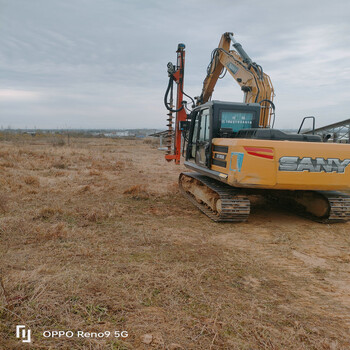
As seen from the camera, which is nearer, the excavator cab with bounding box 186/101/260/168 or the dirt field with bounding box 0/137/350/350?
the dirt field with bounding box 0/137/350/350

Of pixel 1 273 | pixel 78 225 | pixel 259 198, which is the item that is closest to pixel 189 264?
pixel 1 273

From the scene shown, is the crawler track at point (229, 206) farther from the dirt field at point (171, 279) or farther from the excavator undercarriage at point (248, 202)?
the dirt field at point (171, 279)

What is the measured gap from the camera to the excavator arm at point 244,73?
7.61 meters

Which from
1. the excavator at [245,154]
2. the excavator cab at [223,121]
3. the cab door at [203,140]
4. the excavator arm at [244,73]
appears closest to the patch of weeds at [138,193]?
the excavator at [245,154]

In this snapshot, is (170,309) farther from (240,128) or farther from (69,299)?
(240,128)

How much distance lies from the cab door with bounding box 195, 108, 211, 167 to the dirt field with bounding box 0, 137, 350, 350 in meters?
1.33

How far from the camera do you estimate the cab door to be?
22.7 feet

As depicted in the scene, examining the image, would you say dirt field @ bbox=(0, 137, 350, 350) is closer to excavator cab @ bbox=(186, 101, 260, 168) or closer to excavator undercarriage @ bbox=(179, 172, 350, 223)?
excavator undercarriage @ bbox=(179, 172, 350, 223)

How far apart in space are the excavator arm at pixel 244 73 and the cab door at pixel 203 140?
1454mm

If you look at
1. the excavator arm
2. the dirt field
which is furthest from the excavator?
the dirt field

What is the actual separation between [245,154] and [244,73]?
11.7 ft

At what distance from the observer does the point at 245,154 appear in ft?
18.0

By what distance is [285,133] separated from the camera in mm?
6035

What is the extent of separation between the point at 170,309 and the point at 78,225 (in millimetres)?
3300
